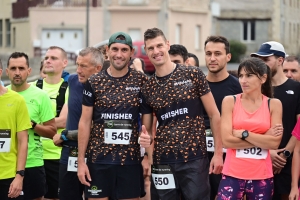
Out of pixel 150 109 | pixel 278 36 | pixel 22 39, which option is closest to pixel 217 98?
pixel 150 109

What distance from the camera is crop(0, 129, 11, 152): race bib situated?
786 centimetres

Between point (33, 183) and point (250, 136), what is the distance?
3.03 m

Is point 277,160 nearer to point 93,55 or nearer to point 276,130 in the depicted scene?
point 276,130

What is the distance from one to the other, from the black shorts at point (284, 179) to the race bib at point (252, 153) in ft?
3.11

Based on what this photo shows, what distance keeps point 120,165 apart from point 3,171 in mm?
1233

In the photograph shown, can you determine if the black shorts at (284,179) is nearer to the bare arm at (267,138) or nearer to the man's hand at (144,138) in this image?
the bare arm at (267,138)

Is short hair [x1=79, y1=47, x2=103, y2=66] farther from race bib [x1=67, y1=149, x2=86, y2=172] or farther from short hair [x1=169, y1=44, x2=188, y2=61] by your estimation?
short hair [x1=169, y1=44, x2=188, y2=61]

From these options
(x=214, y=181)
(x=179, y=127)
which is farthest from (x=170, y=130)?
(x=214, y=181)

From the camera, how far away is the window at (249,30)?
2485 inches

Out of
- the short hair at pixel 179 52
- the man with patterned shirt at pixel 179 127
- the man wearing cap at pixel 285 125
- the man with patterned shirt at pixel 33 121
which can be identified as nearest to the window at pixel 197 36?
the short hair at pixel 179 52

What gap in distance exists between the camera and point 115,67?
766cm

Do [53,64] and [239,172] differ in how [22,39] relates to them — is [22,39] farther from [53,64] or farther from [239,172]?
[239,172]

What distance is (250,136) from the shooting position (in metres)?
7.02

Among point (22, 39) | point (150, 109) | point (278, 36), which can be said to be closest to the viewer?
point (150, 109)
